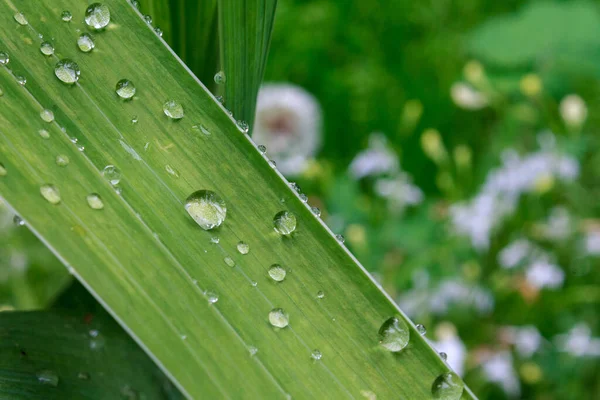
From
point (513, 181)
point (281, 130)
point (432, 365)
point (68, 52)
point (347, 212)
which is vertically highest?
point (281, 130)

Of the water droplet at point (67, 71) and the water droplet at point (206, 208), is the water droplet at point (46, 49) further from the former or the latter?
the water droplet at point (206, 208)

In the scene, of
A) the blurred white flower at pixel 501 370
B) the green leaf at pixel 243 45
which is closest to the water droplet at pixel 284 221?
the green leaf at pixel 243 45

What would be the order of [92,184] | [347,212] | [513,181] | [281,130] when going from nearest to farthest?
[92,184]
[513,181]
[347,212]
[281,130]

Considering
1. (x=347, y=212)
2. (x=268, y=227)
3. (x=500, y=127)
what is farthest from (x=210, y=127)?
(x=500, y=127)

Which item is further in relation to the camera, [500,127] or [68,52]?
[500,127]

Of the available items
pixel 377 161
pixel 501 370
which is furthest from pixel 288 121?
pixel 501 370

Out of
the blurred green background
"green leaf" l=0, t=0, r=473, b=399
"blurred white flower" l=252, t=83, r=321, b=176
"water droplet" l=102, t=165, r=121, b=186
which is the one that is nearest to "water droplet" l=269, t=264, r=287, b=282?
"green leaf" l=0, t=0, r=473, b=399

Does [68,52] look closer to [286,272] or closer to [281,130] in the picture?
[286,272]
